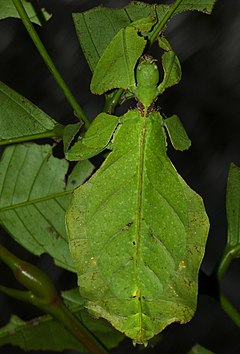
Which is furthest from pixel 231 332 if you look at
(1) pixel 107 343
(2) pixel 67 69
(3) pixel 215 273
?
(3) pixel 215 273

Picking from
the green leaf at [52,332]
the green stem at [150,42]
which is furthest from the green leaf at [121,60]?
the green leaf at [52,332]

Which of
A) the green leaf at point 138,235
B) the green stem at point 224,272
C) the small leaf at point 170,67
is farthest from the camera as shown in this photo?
the green stem at point 224,272

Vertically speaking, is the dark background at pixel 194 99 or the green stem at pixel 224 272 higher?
the green stem at pixel 224 272

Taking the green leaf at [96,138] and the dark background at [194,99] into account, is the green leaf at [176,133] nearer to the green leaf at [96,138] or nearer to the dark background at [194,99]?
the green leaf at [96,138]

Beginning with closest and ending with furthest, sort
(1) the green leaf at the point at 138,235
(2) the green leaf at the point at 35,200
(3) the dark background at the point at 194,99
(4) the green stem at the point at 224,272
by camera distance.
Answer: (1) the green leaf at the point at 138,235, (4) the green stem at the point at 224,272, (2) the green leaf at the point at 35,200, (3) the dark background at the point at 194,99

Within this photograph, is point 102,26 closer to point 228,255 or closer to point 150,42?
point 150,42

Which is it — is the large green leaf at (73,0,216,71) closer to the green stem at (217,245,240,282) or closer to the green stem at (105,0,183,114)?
the green stem at (105,0,183,114)

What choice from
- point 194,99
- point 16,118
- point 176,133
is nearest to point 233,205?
point 176,133

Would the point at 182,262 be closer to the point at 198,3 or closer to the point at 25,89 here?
the point at 198,3
